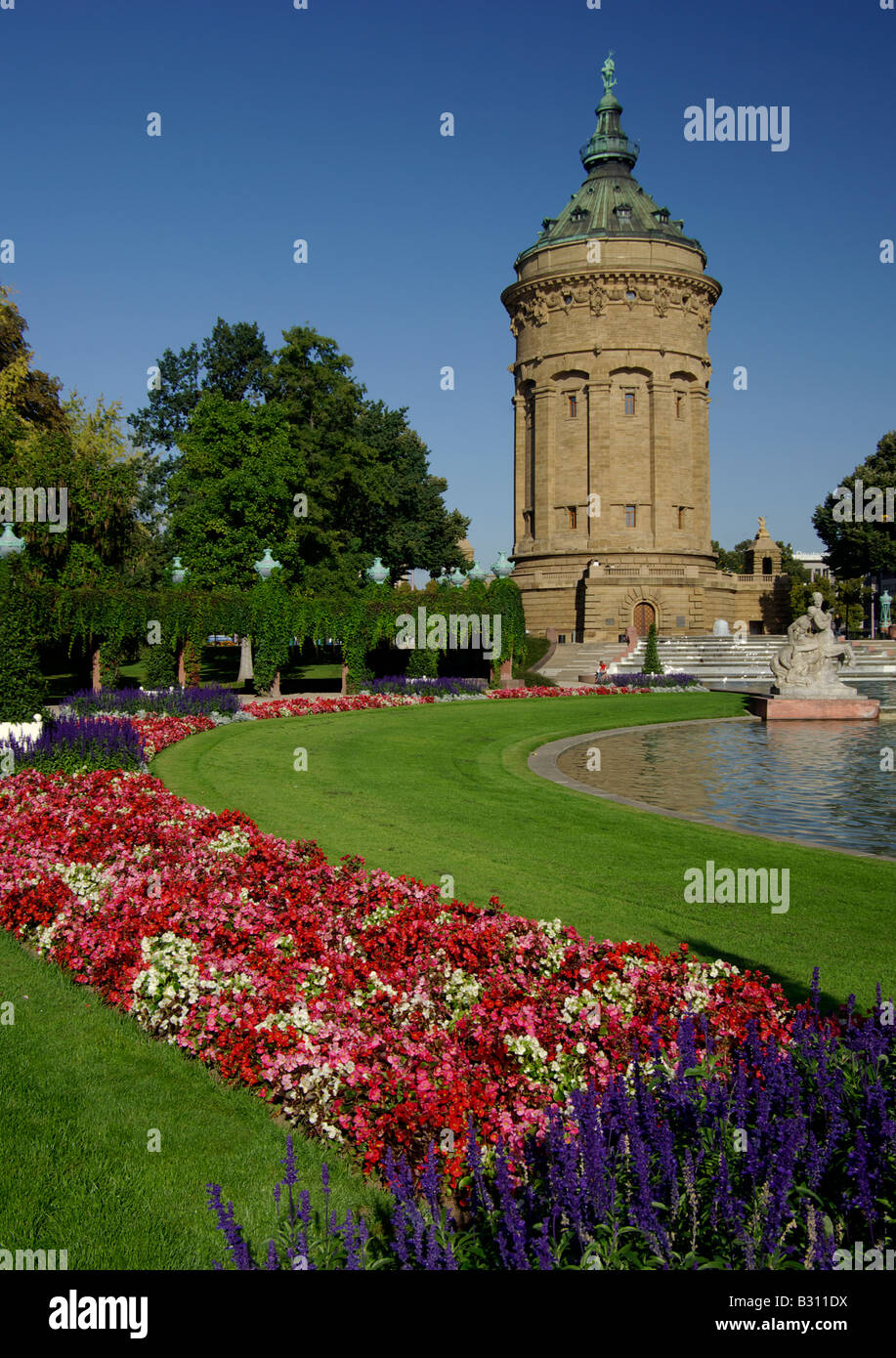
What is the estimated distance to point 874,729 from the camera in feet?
87.5

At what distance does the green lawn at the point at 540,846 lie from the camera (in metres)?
8.31

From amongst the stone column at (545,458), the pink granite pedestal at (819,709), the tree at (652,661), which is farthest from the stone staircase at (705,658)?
the pink granite pedestal at (819,709)

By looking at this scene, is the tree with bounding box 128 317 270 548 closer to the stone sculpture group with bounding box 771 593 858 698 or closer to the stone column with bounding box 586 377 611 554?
the stone column with bounding box 586 377 611 554

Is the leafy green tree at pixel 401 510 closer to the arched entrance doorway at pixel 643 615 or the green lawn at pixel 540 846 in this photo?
the arched entrance doorway at pixel 643 615

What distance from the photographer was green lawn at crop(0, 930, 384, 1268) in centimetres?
434

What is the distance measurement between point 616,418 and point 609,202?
17.1 meters

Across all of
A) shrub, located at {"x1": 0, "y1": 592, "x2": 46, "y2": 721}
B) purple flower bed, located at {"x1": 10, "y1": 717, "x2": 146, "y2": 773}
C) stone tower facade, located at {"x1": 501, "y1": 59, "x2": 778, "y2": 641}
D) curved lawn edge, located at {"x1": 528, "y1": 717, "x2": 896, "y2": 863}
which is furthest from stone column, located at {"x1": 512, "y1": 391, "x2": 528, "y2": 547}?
purple flower bed, located at {"x1": 10, "y1": 717, "x2": 146, "y2": 773}

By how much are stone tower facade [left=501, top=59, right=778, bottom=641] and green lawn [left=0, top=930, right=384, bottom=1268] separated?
60.3 metres

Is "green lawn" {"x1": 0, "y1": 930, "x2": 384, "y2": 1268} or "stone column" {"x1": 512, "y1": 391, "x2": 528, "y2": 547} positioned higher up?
"stone column" {"x1": 512, "y1": 391, "x2": 528, "y2": 547}

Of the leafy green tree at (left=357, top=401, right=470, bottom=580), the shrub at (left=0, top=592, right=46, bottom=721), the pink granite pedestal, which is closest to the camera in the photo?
the shrub at (left=0, top=592, right=46, bottom=721)

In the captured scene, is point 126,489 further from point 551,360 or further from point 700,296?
point 700,296

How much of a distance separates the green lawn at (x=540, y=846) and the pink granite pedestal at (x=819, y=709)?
9894 mm

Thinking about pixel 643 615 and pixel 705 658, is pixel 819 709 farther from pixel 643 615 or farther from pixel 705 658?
pixel 643 615

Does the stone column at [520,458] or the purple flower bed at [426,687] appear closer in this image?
the purple flower bed at [426,687]
